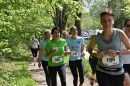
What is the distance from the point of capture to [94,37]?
449 centimetres

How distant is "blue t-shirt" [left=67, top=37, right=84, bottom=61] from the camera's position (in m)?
7.44

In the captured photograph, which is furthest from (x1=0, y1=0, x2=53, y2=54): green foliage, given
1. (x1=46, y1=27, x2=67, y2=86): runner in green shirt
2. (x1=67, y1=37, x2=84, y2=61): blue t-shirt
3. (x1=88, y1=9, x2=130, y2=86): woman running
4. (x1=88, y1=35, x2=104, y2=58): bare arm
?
(x1=88, y1=9, x2=130, y2=86): woman running

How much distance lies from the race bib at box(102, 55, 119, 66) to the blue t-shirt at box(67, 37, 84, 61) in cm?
304

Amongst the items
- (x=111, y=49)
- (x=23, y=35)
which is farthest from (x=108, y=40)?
(x=23, y=35)

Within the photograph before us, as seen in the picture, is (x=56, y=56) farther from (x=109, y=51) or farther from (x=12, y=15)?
(x=12, y=15)

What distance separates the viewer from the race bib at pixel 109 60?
4.36m

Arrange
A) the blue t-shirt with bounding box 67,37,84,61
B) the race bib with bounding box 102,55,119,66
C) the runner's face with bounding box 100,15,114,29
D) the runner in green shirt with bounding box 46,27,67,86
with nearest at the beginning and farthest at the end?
1. the runner's face with bounding box 100,15,114,29
2. the race bib with bounding box 102,55,119,66
3. the runner in green shirt with bounding box 46,27,67,86
4. the blue t-shirt with bounding box 67,37,84,61

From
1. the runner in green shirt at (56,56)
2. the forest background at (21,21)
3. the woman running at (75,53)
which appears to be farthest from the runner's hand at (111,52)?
the woman running at (75,53)

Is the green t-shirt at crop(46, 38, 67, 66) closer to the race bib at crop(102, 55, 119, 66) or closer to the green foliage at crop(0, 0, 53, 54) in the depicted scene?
the green foliage at crop(0, 0, 53, 54)

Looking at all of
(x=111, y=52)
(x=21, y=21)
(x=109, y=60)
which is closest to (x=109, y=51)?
(x=111, y=52)

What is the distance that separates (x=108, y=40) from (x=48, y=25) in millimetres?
18843

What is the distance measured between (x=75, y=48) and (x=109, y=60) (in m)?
3.20

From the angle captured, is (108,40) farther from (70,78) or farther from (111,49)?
(70,78)

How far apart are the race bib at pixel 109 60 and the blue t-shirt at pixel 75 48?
3.04m
